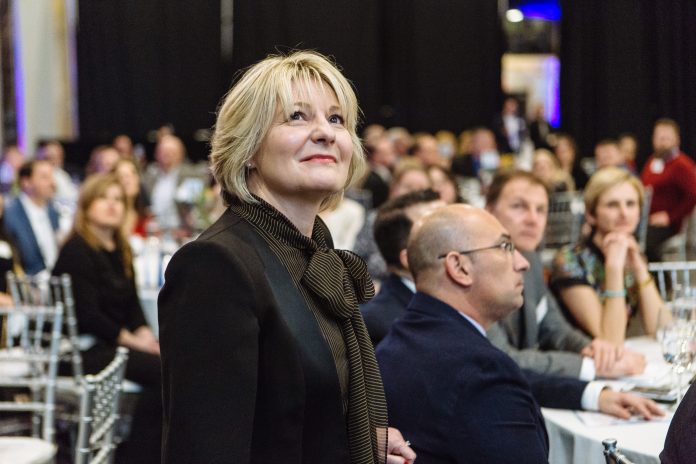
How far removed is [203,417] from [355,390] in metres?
0.28

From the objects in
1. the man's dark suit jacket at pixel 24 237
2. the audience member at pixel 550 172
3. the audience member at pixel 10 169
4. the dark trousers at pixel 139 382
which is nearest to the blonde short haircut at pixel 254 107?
the dark trousers at pixel 139 382

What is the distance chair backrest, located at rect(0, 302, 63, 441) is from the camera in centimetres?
410

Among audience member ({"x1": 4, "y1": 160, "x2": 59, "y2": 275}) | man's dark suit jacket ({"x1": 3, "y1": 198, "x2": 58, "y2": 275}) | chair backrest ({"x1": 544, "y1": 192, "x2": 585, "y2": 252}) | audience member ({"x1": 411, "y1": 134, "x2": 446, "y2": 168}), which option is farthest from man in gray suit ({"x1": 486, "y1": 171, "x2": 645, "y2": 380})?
audience member ({"x1": 411, "y1": 134, "x2": 446, "y2": 168})

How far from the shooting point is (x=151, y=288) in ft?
18.2

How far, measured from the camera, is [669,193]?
28.6 feet

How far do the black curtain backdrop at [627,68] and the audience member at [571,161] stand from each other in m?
3.06

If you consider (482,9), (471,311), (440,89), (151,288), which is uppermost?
(482,9)

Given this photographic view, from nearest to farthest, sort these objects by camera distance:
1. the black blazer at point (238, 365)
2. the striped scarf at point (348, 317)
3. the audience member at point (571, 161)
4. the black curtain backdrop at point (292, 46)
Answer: the black blazer at point (238, 365), the striped scarf at point (348, 317), the audience member at point (571, 161), the black curtain backdrop at point (292, 46)

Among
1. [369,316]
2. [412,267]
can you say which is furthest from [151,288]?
[412,267]

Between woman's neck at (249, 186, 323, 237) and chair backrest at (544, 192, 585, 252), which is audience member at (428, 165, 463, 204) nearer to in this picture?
chair backrest at (544, 192, 585, 252)

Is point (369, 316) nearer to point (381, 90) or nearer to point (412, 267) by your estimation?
point (412, 267)

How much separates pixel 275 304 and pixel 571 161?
31.7 ft

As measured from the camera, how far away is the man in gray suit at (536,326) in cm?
308

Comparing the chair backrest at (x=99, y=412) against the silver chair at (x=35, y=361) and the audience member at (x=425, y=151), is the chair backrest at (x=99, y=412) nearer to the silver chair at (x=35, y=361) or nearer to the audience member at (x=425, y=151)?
the silver chair at (x=35, y=361)
